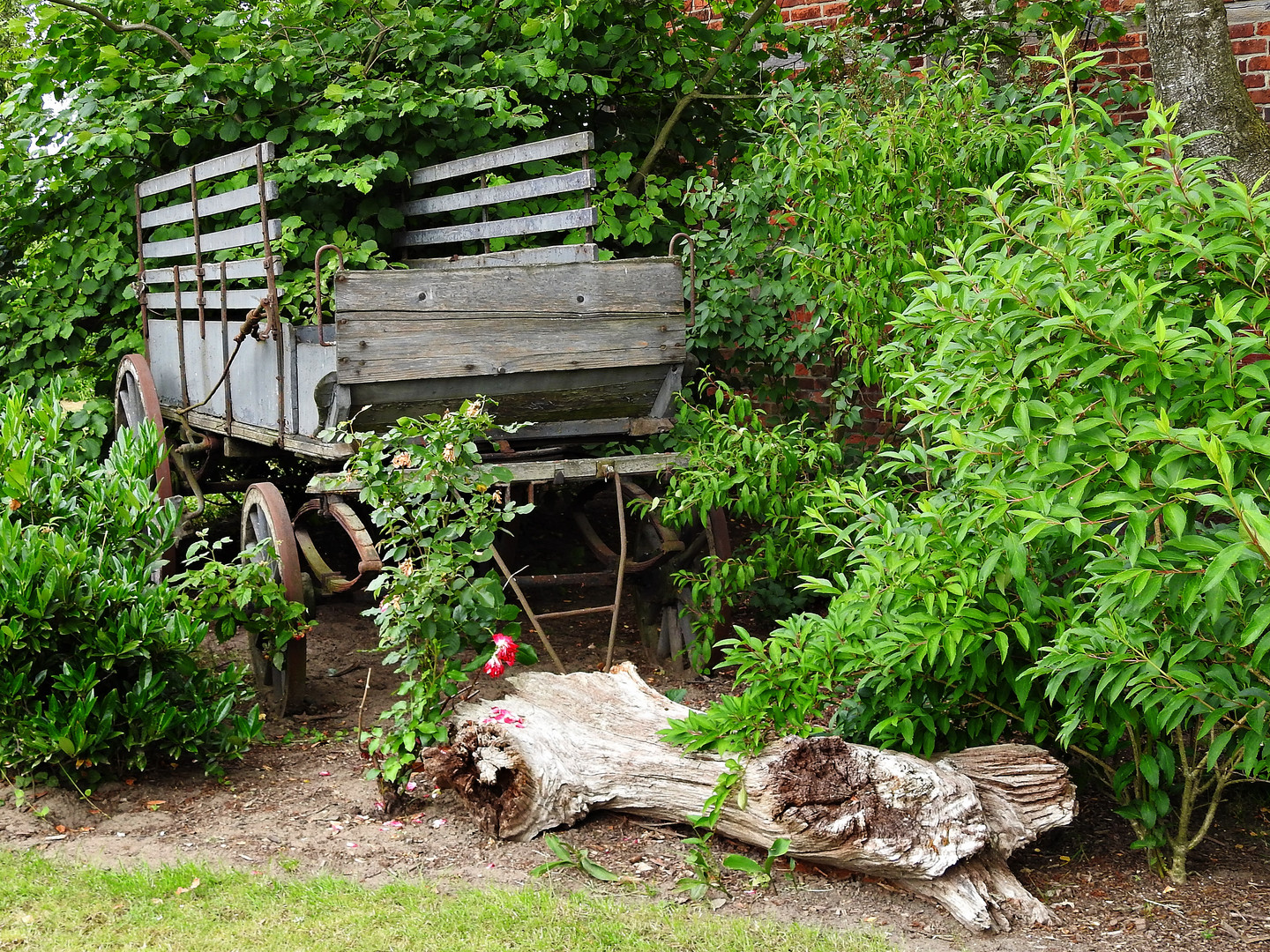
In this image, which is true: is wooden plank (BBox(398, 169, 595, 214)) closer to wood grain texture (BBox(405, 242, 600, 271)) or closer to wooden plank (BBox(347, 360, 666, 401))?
wood grain texture (BBox(405, 242, 600, 271))

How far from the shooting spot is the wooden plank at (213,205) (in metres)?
4.82

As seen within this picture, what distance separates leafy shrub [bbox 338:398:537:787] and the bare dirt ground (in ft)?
0.90

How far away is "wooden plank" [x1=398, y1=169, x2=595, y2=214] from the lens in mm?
5328

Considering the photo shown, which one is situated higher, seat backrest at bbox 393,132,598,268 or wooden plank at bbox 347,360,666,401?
seat backrest at bbox 393,132,598,268

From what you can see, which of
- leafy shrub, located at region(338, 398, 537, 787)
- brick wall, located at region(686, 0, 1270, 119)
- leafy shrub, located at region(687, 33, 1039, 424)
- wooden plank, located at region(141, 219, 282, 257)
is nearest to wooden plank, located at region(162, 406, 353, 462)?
leafy shrub, located at region(338, 398, 537, 787)

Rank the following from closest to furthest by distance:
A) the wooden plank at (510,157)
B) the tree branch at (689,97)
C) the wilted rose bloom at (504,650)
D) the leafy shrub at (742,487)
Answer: the wilted rose bloom at (504,650) → the leafy shrub at (742,487) → the wooden plank at (510,157) → the tree branch at (689,97)

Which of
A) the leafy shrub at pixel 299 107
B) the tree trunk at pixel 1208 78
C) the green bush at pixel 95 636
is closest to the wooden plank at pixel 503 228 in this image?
the leafy shrub at pixel 299 107

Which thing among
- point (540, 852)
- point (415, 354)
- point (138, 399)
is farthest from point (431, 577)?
point (138, 399)

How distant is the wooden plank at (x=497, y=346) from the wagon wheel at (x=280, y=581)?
27.6 inches

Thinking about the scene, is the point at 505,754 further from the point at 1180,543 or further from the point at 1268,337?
the point at 1268,337

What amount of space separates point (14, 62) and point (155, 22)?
42.7 inches

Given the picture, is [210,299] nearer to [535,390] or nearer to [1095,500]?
[535,390]

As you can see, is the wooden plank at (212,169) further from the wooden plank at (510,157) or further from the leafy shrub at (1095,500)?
the leafy shrub at (1095,500)

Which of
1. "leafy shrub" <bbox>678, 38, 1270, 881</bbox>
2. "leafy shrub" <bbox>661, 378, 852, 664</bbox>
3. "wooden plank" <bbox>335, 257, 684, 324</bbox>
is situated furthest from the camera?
"leafy shrub" <bbox>661, 378, 852, 664</bbox>
